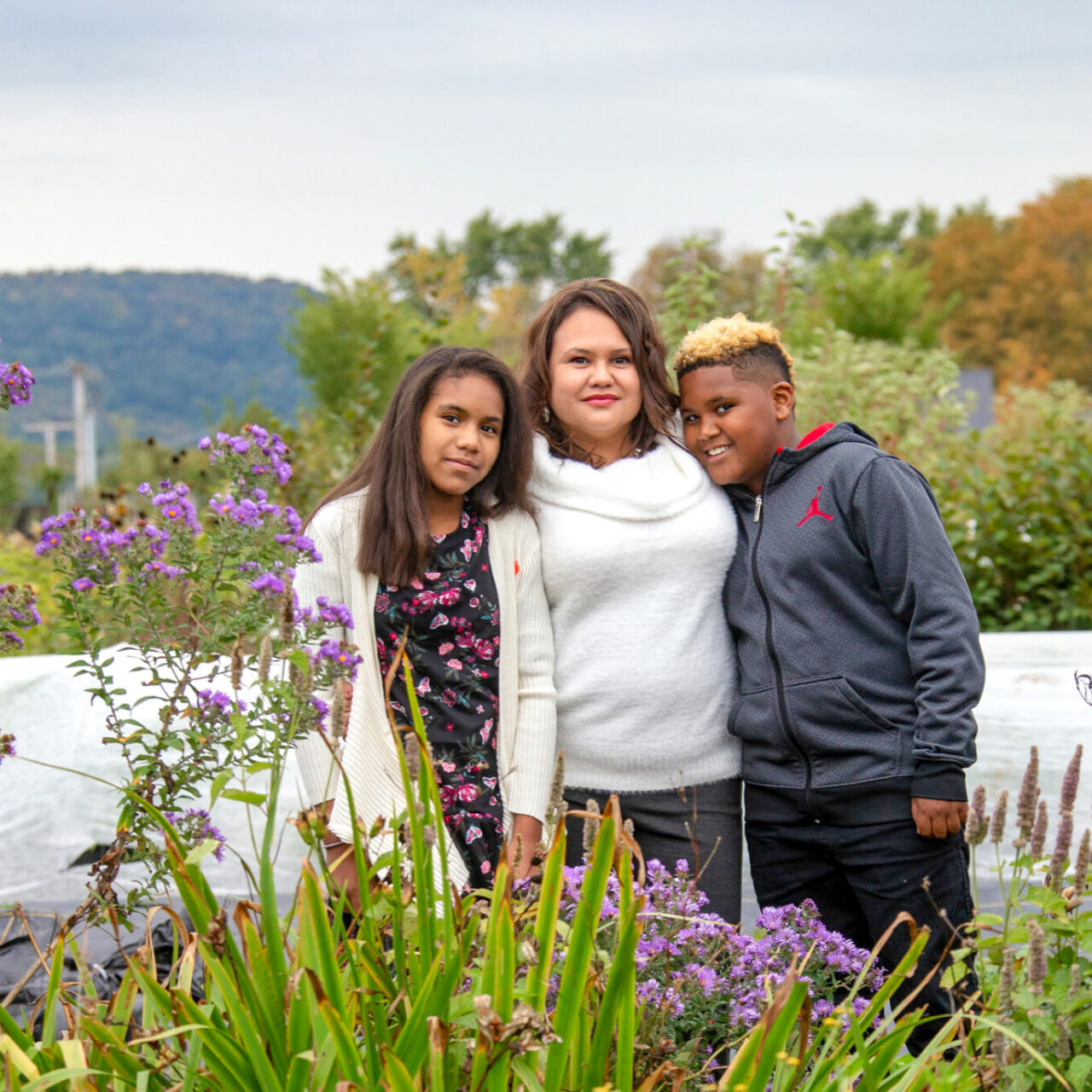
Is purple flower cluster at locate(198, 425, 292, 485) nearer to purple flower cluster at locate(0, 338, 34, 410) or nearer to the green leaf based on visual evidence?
purple flower cluster at locate(0, 338, 34, 410)

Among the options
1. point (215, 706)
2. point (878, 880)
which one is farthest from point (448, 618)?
point (878, 880)

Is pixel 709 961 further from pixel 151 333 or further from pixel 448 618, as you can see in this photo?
pixel 151 333

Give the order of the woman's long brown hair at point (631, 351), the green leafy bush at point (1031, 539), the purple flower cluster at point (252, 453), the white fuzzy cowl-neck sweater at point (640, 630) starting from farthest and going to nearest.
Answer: the green leafy bush at point (1031, 539) → the woman's long brown hair at point (631, 351) → the white fuzzy cowl-neck sweater at point (640, 630) → the purple flower cluster at point (252, 453)

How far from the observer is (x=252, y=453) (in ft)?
6.65

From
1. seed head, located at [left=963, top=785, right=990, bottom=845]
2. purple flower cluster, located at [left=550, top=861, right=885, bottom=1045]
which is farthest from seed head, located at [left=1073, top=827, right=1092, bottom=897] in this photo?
purple flower cluster, located at [left=550, top=861, right=885, bottom=1045]

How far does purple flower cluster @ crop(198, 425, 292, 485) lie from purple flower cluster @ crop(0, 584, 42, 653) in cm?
37

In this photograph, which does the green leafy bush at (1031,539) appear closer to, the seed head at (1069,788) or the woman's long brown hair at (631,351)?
the woman's long brown hair at (631,351)

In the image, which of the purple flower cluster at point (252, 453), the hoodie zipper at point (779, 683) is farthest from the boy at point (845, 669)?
the purple flower cluster at point (252, 453)

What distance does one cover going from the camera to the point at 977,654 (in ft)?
7.09

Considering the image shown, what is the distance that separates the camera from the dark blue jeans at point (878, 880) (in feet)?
7.23

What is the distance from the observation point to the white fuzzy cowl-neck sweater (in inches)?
93.4

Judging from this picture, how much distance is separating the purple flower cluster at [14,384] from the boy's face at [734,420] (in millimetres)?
1251

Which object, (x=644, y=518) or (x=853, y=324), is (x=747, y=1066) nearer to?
(x=644, y=518)

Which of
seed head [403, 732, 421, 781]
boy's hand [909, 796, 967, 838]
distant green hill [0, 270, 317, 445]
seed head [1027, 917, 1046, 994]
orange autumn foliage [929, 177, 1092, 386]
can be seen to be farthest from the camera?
distant green hill [0, 270, 317, 445]
